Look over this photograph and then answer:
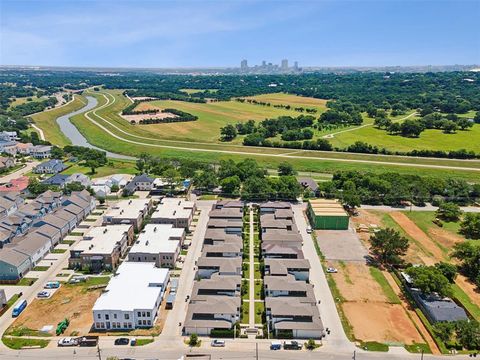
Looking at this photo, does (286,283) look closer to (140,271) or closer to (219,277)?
(219,277)

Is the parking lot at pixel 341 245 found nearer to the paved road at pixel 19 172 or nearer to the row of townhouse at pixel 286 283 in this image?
the row of townhouse at pixel 286 283

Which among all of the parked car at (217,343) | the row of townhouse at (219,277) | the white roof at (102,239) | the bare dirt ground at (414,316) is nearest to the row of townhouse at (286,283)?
the row of townhouse at (219,277)

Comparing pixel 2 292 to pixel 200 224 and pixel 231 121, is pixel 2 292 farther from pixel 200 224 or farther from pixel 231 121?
pixel 231 121

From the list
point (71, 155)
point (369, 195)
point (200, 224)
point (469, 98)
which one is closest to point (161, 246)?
point (200, 224)

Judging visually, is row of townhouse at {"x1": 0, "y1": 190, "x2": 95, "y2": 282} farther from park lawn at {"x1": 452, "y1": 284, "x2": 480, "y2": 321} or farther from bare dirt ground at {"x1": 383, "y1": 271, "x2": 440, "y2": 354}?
park lawn at {"x1": 452, "y1": 284, "x2": 480, "y2": 321}

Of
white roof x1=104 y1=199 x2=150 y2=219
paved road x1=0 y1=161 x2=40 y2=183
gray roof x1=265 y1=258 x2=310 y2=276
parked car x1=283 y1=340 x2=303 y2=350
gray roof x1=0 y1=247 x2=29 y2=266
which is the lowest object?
paved road x1=0 y1=161 x2=40 y2=183

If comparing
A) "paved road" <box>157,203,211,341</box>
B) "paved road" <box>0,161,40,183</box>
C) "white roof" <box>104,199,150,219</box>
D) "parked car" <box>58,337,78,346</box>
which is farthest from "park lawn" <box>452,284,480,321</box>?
"paved road" <box>0,161,40,183</box>

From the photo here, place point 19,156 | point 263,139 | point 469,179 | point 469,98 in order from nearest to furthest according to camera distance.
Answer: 1. point 469,179
2. point 19,156
3. point 263,139
4. point 469,98

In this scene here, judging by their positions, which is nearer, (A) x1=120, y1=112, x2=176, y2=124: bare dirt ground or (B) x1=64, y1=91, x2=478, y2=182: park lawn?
(B) x1=64, y1=91, x2=478, y2=182: park lawn
